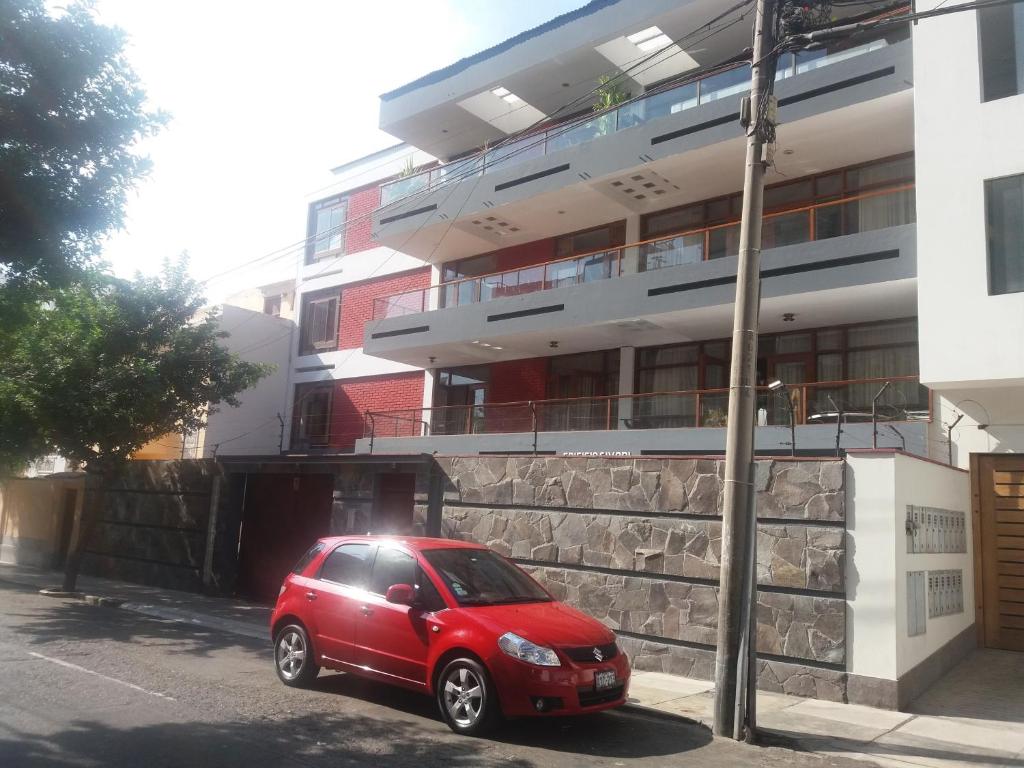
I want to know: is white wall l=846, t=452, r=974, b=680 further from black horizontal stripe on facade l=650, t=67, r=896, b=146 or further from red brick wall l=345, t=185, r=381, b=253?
red brick wall l=345, t=185, r=381, b=253

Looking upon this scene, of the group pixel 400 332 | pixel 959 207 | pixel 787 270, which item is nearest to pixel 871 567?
pixel 959 207

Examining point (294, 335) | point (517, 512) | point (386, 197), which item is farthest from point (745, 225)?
point (294, 335)

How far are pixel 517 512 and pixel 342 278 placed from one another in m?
16.4

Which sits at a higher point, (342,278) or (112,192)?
(342,278)

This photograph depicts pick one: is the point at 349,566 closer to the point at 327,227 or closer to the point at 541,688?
the point at 541,688

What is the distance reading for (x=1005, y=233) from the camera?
38.5 ft

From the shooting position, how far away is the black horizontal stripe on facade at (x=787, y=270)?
563 inches

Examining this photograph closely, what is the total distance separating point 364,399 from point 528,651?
63.1ft

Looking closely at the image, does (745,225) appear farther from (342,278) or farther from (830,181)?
(342,278)

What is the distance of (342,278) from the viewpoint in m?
27.1

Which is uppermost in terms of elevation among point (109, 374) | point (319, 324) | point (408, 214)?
point (408, 214)

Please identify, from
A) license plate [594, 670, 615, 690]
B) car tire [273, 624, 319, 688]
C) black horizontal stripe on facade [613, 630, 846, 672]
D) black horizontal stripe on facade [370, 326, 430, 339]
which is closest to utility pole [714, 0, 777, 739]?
license plate [594, 670, 615, 690]

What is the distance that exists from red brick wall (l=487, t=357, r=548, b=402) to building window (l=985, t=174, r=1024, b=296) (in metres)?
11.6

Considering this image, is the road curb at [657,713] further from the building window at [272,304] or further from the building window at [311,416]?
the building window at [272,304]
